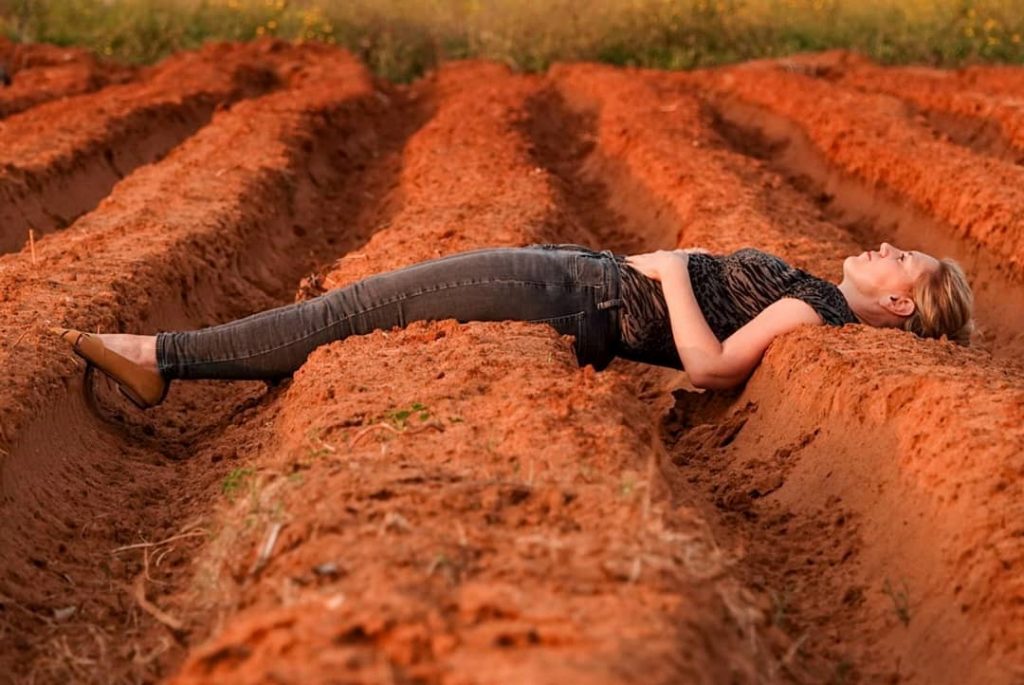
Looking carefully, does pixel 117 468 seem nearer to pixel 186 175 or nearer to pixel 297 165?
pixel 186 175

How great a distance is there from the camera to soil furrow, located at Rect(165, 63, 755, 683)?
287 centimetres

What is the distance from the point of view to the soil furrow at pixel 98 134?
10.5 meters

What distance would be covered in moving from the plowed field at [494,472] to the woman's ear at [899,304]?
0.60ft

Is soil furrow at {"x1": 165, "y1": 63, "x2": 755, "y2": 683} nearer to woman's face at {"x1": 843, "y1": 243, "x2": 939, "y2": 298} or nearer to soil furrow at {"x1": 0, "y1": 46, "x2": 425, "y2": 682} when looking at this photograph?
soil furrow at {"x1": 0, "y1": 46, "x2": 425, "y2": 682}

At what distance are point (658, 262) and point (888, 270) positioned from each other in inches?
35.5

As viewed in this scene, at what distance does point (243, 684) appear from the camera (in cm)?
277

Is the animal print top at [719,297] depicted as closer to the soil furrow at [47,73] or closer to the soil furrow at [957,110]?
→ the soil furrow at [957,110]

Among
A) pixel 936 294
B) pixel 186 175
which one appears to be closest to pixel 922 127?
pixel 186 175

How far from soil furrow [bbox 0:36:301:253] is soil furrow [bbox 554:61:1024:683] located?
20.1 feet

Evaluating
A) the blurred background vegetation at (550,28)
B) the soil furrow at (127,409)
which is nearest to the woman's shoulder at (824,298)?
the soil furrow at (127,409)

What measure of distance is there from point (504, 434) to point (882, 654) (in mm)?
1270

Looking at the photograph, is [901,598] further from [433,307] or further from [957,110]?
[957,110]

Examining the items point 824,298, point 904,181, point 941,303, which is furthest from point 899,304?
point 904,181

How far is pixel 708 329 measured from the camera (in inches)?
220
